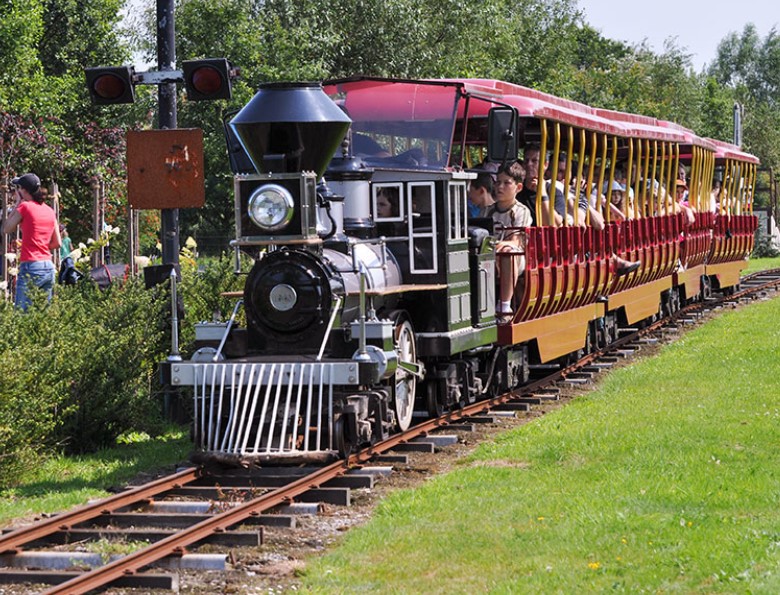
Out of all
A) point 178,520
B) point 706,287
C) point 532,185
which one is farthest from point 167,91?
point 706,287

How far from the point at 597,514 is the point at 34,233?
7.80 meters

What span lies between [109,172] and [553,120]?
19258mm

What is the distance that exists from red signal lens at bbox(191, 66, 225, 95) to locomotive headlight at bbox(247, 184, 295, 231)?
2.07 metres

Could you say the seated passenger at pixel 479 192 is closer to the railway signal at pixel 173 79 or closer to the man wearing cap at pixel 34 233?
the railway signal at pixel 173 79

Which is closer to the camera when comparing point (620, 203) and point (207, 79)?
point (207, 79)

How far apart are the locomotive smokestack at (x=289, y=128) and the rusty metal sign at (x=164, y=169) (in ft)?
5.44

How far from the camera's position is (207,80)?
1289 centimetres

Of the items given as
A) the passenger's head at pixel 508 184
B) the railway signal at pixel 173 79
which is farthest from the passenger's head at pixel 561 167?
the railway signal at pixel 173 79

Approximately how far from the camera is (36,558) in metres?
8.12

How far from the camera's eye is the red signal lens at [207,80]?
1282cm

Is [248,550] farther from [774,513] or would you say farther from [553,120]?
[553,120]

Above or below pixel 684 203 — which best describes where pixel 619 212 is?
below

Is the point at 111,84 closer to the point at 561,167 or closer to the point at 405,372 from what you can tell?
the point at 405,372

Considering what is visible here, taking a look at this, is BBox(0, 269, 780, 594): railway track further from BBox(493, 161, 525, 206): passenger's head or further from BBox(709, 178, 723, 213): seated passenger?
BBox(709, 178, 723, 213): seated passenger
